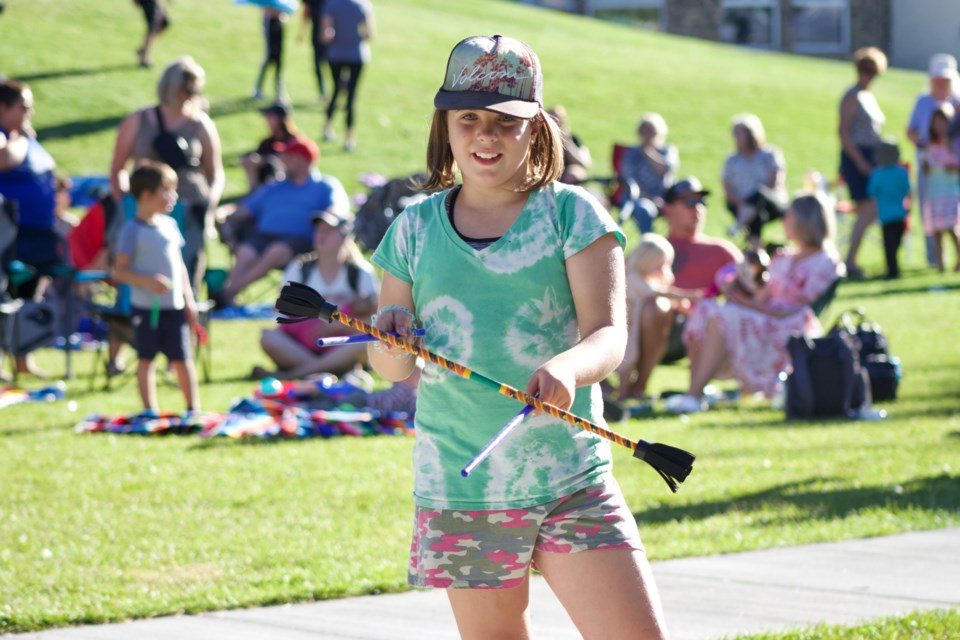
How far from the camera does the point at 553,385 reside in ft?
9.87

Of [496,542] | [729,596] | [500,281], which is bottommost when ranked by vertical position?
[729,596]

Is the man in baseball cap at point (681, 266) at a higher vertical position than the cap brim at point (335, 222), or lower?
lower

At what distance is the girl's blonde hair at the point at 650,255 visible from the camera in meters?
10.1

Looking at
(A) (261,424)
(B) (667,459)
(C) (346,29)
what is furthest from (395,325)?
(C) (346,29)

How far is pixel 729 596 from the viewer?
5.27 m

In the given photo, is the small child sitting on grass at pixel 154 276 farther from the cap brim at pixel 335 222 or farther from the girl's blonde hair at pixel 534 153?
the girl's blonde hair at pixel 534 153

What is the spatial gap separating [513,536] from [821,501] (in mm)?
3845

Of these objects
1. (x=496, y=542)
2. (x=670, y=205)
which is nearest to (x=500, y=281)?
(x=496, y=542)

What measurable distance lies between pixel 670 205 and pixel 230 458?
4.39 meters

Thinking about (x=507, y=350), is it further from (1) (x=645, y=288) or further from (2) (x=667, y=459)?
(1) (x=645, y=288)

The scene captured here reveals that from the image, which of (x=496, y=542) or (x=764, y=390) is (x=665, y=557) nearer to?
(x=496, y=542)

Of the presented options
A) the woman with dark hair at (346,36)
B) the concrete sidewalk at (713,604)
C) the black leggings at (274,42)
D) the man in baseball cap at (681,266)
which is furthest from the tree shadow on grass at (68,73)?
the concrete sidewalk at (713,604)

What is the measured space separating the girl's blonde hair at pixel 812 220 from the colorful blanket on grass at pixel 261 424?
273cm

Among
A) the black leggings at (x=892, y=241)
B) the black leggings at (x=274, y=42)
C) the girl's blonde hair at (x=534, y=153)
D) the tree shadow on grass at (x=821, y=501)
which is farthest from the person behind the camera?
the black leggings at (x=274, y=42)
